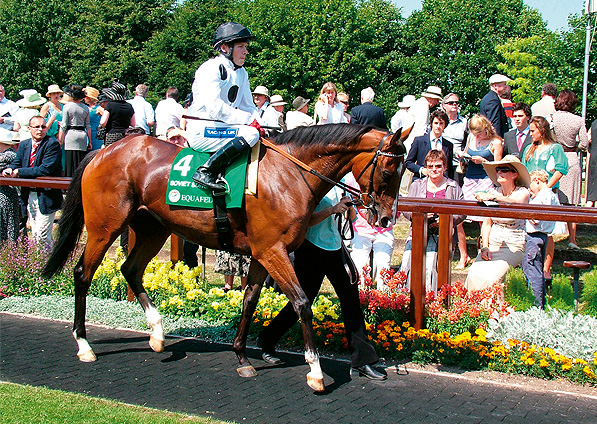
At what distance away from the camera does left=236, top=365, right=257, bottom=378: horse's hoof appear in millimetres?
6090

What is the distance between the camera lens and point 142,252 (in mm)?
7125

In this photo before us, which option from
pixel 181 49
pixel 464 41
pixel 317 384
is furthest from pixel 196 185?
pixel 464 41

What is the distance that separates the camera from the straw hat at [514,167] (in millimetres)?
7273

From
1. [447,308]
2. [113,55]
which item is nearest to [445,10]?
[113,55]

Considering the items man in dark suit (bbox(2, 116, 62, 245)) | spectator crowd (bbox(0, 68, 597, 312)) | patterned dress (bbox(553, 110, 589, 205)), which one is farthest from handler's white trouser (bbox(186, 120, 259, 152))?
patterned dress (bbox(553, 110, 589, 205))

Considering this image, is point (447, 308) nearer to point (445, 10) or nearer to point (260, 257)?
point (260, 257)

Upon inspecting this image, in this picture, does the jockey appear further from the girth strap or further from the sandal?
the sandal

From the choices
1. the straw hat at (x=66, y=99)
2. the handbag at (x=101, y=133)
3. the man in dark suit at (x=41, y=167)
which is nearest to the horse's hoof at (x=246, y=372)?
the man in dark suit at (x=41, y=167)

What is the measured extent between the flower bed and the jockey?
206cm

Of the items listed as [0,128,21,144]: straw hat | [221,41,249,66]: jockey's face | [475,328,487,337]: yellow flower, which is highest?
[221,41,249,66]: jockey's face

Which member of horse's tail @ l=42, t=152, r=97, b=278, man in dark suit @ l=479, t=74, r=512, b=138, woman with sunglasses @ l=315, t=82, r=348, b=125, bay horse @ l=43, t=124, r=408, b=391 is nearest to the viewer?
bay horse @ l=43, t=124, r=408, b=391

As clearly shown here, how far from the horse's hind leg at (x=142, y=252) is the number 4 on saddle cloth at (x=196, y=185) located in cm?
81

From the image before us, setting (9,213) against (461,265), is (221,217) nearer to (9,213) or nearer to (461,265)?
(461,265)

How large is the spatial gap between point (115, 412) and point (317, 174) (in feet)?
8.27
